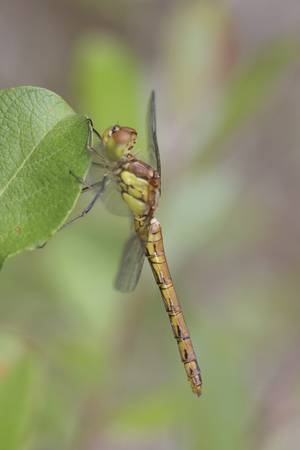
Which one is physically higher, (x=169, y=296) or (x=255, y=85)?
Result: (x=255, y=85)

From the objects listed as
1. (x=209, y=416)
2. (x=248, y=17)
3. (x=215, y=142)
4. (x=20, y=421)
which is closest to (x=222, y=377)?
(x=209, y=416)

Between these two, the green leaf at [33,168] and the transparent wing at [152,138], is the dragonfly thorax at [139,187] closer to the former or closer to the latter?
the transparent wing at [152,138]

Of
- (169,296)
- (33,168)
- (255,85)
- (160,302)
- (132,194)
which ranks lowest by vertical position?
(33,168)

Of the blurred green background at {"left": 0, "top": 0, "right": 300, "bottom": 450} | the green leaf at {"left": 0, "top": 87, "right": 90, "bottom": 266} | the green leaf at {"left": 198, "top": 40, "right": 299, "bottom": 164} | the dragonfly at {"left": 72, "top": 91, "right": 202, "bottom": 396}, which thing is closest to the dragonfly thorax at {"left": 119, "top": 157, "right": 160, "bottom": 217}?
the dragonfly at {"left": 72, "top": 91, "right": 202, "bottom": 396}

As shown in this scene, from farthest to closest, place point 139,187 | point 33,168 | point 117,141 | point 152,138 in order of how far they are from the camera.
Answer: point 152,138
point 139,187
point 117,141
point 33,168

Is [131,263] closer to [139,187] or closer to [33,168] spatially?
[139,187]

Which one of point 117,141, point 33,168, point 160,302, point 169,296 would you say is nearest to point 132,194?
point 117,141

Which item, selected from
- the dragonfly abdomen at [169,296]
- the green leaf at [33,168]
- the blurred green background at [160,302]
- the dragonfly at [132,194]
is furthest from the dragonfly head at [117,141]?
the green leaf at [33,168]
